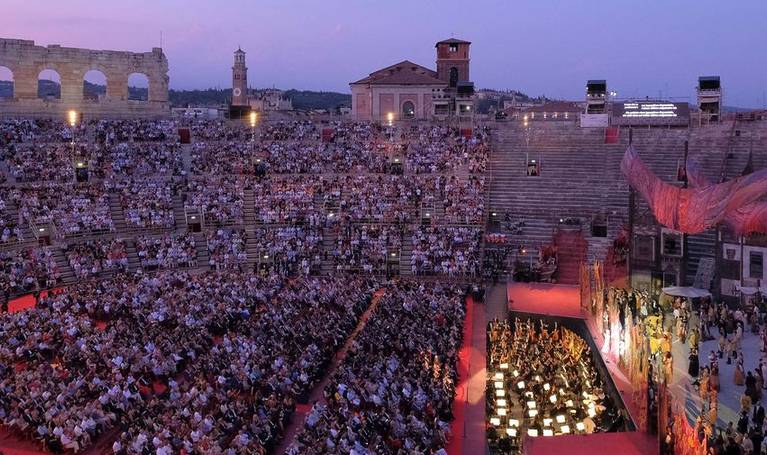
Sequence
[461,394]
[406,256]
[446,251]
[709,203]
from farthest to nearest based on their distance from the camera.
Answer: [406,256]
[446,251]
[709,203]
[461,394]

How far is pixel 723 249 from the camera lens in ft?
86.3

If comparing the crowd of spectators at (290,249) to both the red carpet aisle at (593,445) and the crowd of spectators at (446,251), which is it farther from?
the red carpet aisle at (593,445)

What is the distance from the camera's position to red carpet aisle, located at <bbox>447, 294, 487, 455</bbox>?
16562 mm

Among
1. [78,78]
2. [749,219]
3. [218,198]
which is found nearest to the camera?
[749,219]

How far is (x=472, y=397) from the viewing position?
63.2ft

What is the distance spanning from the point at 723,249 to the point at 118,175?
31.3 m

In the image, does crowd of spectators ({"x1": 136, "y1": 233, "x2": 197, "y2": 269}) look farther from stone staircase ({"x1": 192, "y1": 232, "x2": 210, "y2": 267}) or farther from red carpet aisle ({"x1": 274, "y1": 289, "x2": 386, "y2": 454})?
red carpet aisle ({"x1": 274, "y1": 289, "x2": 386, "y2": 454})

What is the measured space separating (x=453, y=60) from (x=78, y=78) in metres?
36.2

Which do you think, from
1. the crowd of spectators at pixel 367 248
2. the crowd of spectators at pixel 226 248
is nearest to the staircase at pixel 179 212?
the crowd of spectators at pixel 226 248

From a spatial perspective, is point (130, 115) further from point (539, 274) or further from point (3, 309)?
point (539, 274)

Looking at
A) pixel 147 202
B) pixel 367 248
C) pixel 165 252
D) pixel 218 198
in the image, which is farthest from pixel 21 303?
pixel 367 248

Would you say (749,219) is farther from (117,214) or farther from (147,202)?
(117,214)

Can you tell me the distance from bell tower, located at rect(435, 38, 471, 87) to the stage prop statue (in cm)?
4973

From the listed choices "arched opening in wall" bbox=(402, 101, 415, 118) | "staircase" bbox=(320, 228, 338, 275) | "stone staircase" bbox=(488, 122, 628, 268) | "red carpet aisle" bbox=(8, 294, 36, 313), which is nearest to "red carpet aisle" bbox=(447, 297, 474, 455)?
"staircase" bbox=(320, 228, 338, 275)
